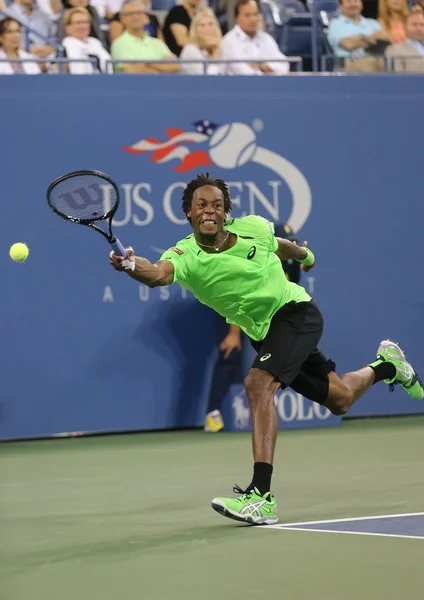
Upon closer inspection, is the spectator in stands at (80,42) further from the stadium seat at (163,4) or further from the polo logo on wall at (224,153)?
the stadium seat at (163,4)

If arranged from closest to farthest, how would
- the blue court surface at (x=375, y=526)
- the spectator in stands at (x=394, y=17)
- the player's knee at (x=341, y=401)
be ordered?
1. the blue court surface at (x=375, y=526)
2. the player's knee at (x=341, y=401)
3. the spectator in stands at (x=394, y=17)

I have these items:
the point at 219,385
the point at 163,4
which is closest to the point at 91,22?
the point at 163,4

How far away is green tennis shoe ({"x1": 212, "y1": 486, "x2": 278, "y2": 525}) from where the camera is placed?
19.4 feet

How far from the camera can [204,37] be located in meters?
11.1

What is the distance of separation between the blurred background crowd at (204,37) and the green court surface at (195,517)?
11.6ft

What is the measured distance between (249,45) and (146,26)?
1.04 metres

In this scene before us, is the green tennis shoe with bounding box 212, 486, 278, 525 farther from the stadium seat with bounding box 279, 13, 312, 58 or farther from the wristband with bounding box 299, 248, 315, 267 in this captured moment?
the stadium seat with bounding box 279, 13, 312, 58

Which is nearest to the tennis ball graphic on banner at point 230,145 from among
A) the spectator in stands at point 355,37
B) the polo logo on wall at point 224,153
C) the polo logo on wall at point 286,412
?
the polo logo on wall at point 224,153

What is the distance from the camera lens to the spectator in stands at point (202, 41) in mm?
11070

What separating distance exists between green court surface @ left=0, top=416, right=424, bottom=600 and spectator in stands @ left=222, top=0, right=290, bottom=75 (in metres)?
3.65

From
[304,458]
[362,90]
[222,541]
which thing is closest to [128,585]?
[222,541]

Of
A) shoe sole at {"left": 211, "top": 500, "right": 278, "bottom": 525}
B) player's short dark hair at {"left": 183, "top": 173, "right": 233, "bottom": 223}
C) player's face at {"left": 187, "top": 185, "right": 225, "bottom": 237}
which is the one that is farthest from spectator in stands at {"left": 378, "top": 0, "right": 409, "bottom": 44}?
shoe sole at {"left": 211, "top": 500, "right": 278, "bottom": 525}

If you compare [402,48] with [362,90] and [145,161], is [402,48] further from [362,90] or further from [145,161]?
[145,161]

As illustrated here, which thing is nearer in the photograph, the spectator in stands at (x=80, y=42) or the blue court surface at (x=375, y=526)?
the blue court surface at (x=375, y=526)
